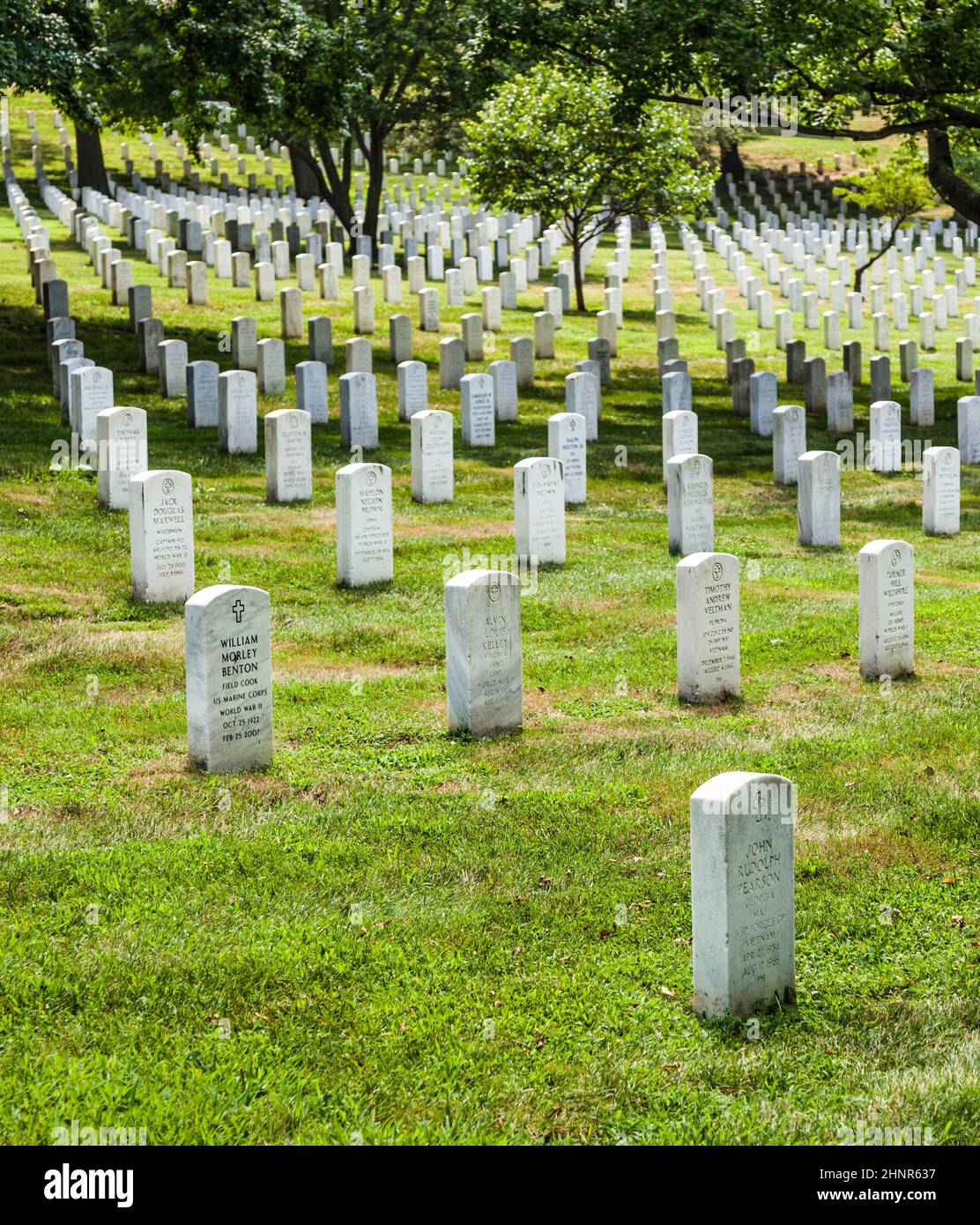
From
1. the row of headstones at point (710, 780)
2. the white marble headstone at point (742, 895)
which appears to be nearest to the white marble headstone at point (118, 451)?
the row of headstones at point (710, 780)

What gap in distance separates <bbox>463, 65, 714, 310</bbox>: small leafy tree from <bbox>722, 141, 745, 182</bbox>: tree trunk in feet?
100

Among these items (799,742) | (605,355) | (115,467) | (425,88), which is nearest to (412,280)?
(605,355)

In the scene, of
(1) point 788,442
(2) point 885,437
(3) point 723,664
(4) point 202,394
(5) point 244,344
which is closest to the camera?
(3) point 723,664

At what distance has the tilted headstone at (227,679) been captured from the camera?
8594 millimetres

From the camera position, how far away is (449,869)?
725cm

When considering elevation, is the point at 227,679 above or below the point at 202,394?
below

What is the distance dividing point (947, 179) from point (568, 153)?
10459mm

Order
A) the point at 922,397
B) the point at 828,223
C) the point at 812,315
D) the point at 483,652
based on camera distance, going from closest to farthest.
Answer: the point at 483,652, the point at 922,397, the point at 812,315, the point at 828,223

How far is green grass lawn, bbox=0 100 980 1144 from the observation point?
17.4 ft

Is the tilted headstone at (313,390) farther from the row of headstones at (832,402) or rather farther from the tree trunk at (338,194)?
the tree trunk at (338,194)

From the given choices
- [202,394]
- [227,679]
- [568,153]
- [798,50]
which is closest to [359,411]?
[202,394]

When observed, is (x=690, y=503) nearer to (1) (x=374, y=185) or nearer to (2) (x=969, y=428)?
(2) (x=969, y=428)

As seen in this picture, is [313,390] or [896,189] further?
[896,189]
